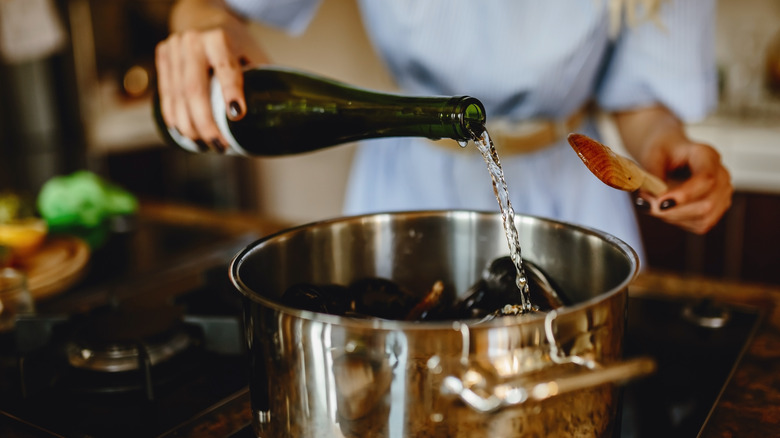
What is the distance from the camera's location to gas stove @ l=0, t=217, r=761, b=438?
54cm

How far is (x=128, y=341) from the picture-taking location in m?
0.60

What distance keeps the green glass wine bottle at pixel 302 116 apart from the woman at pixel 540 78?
53 millimetres

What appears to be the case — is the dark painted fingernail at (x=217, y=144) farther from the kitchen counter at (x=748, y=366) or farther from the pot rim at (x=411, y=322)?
the kitchen counter at (x=748, y=366)

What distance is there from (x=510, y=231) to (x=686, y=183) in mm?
210

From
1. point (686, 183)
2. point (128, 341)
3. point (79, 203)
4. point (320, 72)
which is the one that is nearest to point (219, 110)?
point (128, 341)

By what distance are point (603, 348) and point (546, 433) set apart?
0.06m

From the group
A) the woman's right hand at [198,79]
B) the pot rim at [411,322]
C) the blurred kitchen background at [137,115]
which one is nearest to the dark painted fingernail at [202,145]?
the woman's right hand at [198,79]

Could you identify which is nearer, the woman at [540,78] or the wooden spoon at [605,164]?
the wooden spoon at [605,164]

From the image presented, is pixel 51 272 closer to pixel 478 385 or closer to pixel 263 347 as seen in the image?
pixel 263 347

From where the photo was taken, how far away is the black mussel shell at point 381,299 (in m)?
0.55

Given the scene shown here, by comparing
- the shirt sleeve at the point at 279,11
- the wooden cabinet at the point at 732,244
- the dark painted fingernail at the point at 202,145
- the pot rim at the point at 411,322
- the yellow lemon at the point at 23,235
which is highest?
the shirt sleeve at the point at 279,11

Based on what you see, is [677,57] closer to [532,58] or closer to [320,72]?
[532,58]

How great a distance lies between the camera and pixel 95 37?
7.47 ft

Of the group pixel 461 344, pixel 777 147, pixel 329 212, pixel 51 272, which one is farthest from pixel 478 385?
pixel 329 212
